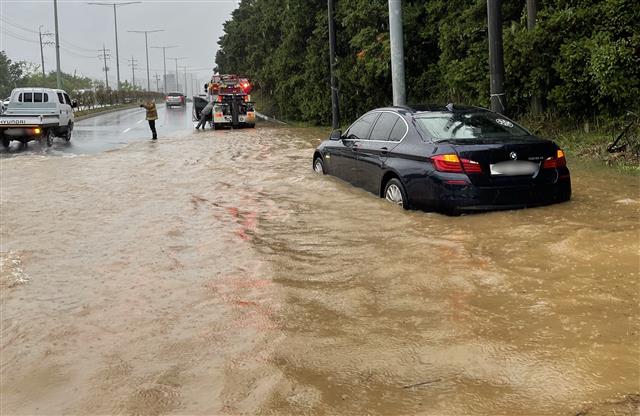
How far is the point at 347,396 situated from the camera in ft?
10.3

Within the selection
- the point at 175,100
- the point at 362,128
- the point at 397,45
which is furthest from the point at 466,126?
the point at 175,100

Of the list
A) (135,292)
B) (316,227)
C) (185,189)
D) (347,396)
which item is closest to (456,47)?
(185,189)

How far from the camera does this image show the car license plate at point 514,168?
6.41 metres

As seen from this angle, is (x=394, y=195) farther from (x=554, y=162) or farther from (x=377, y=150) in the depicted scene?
(x=554, y=162)

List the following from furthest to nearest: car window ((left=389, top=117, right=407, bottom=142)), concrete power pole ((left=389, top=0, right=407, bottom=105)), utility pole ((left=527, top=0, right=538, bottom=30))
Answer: concrete power pole ((left=389, top=0, right=407, bottom=105)) → utility pole ((left=527, top=0, right=538, bottom=30)) → car window ((left=389, top=117, right=407, bottom=142))

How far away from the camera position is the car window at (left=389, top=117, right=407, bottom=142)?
24.2 ft

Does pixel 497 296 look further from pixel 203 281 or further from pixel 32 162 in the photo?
pixel 32 162

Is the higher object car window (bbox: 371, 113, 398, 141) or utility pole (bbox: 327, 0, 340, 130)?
utility pole (bbox: 327, 0, 340, 130)

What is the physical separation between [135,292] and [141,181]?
665 centimetres

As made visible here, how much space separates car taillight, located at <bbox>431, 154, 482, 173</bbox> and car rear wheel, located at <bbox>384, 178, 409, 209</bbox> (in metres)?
0.66

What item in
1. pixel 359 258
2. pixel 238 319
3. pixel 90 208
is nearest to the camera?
pixel 238 319

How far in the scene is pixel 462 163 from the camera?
6.39 m

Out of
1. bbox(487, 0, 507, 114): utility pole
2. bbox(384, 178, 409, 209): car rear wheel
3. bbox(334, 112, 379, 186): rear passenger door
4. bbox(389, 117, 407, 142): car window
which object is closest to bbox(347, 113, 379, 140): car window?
bbox(334, 112, 379, 186): rear passenger door

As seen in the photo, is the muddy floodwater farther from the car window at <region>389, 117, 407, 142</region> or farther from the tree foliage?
the tree foliage
